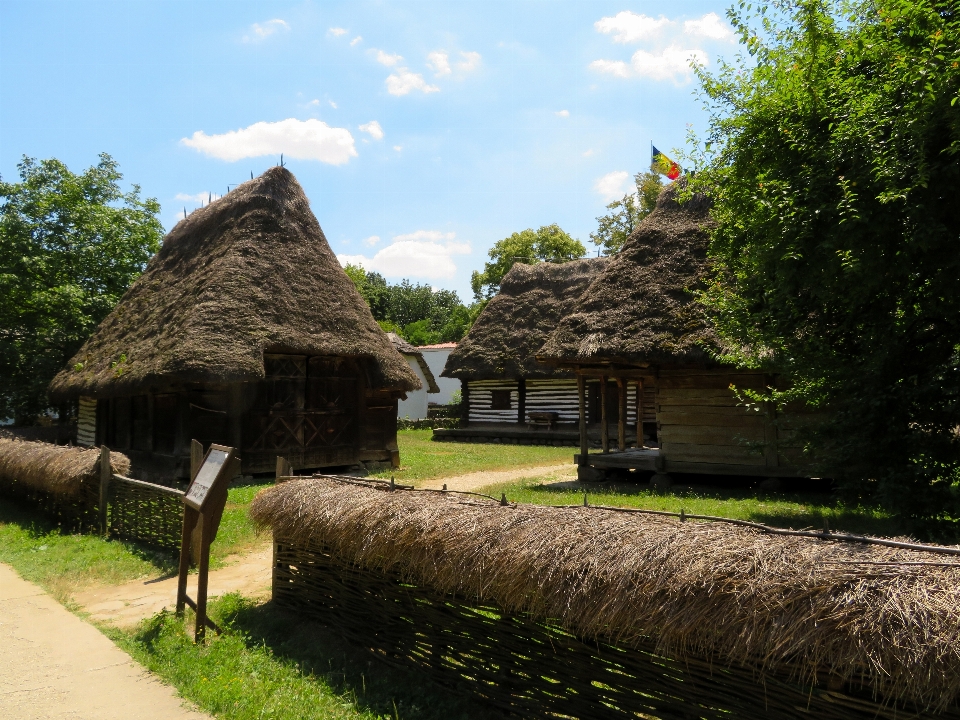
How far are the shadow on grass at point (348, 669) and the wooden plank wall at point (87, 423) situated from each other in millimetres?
14836

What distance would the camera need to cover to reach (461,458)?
64.7ft

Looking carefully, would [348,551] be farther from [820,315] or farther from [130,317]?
[130,317]

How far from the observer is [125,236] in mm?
22203

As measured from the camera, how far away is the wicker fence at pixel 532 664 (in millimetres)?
3266

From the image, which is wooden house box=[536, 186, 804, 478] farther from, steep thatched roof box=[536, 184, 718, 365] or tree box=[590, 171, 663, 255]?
tree box=[590, 171, 663, 255]

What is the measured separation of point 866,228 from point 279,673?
20.0 feet

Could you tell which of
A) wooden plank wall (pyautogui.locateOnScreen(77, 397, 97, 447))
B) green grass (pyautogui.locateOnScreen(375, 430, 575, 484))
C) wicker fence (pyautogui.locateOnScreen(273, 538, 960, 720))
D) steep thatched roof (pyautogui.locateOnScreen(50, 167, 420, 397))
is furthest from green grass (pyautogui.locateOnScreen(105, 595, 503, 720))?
wooden plank wall (pyautogui.locateOnScreen(77, 397, 97, 447))

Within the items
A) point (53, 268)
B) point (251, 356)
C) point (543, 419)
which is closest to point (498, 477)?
point (251, 356)

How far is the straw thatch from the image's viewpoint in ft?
33.7

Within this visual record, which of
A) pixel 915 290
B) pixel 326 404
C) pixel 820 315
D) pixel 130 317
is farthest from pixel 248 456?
pixel 915 290

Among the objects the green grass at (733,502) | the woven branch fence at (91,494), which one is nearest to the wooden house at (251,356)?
the woven branch fence at (91,494)

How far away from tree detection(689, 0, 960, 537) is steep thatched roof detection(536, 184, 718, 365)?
472 centimetres

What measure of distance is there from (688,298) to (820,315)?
5.89 m

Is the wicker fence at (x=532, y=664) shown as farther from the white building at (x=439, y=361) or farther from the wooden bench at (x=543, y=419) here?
the white building at (x=439, y=361)
